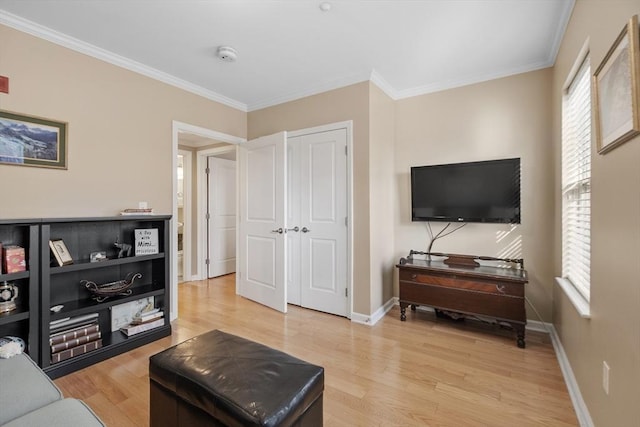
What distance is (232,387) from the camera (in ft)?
3.88

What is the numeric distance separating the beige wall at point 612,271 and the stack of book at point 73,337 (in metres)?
3.17

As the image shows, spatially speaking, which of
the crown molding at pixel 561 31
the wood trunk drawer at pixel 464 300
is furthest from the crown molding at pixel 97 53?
the crown molding at pixel 561 31

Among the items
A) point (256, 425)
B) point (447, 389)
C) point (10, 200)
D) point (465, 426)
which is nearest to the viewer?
point (256, 425)

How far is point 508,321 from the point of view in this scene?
8.27ft

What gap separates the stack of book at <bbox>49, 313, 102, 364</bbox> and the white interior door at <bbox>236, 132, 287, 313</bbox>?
1.66m

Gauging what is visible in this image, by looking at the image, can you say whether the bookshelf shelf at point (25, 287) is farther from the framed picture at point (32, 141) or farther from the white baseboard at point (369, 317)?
the white baseboard at point (369, 317)

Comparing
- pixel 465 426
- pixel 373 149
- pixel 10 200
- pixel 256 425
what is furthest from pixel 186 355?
pixel 373 149

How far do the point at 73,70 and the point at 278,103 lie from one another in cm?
198

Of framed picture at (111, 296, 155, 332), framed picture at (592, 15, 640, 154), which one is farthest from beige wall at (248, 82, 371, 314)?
framed picture at (111, 296, 155, 332)

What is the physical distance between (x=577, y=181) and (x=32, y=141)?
13.0 ft

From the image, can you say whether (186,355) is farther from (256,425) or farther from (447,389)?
(447,389)

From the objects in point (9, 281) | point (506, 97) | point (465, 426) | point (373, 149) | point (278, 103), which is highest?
point (278, 103)

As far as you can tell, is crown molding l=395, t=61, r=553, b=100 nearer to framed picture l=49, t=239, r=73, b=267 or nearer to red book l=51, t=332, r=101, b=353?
framed picture l=49, t=239, r=73, b=267

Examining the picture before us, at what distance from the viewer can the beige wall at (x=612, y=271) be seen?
1084 mm
